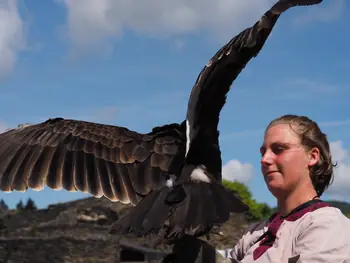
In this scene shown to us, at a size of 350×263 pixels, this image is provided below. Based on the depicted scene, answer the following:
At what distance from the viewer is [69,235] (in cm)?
1895

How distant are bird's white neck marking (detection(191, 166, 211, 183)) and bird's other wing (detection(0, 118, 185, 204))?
3.11 feet

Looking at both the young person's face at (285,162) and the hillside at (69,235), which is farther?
the hillside at (69,235)

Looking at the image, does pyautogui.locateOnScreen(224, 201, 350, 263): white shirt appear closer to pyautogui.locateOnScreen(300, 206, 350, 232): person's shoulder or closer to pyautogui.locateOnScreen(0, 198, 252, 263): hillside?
pyautogui.locateOnScreen(300, 206, 350, 232): person's shoulder

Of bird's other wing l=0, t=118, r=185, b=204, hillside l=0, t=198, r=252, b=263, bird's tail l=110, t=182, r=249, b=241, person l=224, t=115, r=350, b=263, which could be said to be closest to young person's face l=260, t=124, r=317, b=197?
person l=224, t=115, r=350, b=263

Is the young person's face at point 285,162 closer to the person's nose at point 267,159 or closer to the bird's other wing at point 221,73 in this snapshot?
the person's nose at point 267,159

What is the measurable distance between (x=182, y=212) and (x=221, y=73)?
2.13 ft

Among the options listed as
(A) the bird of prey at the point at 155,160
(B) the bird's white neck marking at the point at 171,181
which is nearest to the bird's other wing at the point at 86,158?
(A) the bird of prey at the point at 155,160

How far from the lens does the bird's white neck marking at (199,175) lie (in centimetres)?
277

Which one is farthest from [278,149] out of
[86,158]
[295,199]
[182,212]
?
[86,158]

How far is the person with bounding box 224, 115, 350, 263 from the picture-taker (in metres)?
2.10

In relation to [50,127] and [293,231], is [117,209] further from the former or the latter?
[293,231]

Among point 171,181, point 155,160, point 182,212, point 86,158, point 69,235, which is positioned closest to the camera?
point 182,212

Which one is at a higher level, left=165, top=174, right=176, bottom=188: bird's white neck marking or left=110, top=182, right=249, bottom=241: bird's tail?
left=165, top=174, right=176, bottom=188: bird's white neck marking

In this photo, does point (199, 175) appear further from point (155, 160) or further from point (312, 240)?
point (155, 160)
